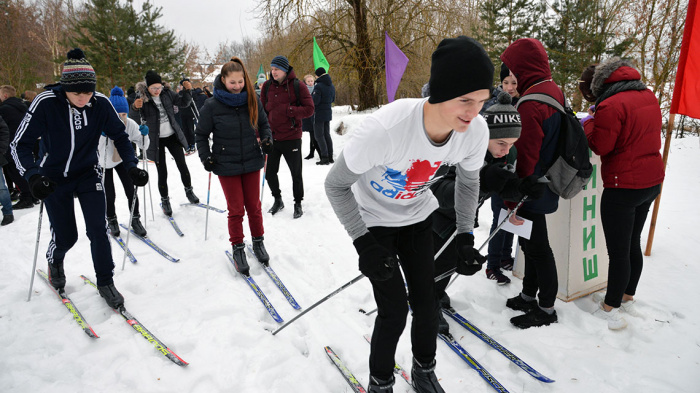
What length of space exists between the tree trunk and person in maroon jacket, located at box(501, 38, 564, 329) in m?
11.0

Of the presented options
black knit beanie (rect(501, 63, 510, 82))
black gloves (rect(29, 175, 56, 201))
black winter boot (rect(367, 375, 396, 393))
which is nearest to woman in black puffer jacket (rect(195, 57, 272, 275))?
black gloves (rect(29, 175, 56, 201))

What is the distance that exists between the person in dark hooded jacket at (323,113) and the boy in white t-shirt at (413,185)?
6.35m

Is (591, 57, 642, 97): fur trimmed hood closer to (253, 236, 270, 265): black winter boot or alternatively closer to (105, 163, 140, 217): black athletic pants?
(253, 236, 270, 265): black winter boot

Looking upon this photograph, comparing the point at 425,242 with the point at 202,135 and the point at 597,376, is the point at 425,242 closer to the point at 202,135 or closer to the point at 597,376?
the point at 597,376

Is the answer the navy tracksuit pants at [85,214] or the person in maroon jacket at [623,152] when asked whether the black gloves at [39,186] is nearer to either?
the navy tracksuit pants at [85,214]

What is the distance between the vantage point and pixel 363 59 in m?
13.2

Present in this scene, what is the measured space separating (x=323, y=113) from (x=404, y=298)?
6.71 m

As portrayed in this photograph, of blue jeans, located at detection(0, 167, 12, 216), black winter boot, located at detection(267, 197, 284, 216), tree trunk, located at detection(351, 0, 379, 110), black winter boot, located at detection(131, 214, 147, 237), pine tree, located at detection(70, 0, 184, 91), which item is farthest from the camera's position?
pine tree, located at detection(70, 0, 184, 91)

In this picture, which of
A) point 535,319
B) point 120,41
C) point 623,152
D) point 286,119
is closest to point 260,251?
point 286,119

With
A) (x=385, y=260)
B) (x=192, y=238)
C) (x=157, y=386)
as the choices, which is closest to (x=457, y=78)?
(x=385, y=260)

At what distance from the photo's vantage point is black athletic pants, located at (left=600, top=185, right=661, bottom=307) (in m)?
2.65

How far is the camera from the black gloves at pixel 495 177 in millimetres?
2301

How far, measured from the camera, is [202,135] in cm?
372

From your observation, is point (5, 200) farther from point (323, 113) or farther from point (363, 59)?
point (363, 59)
